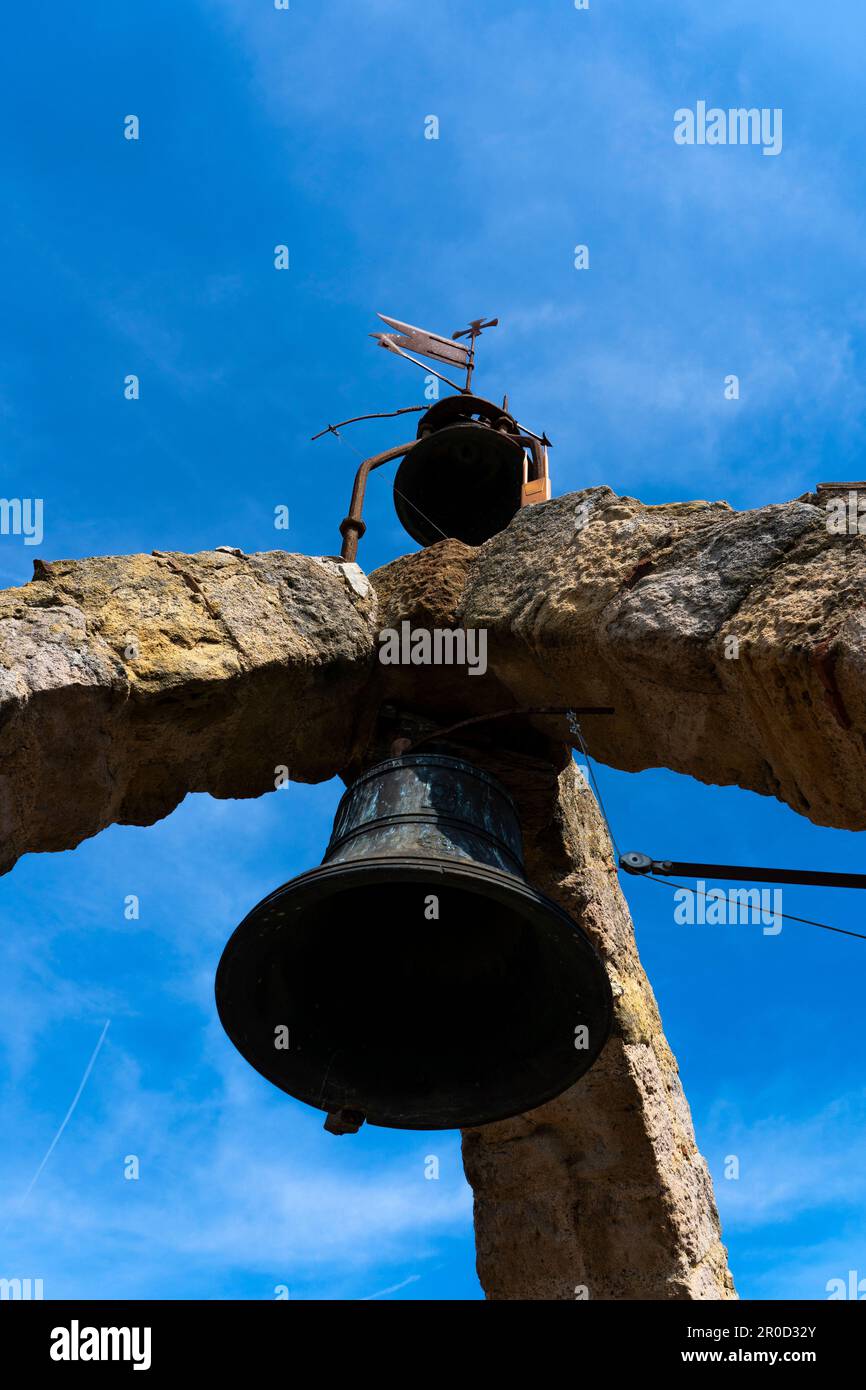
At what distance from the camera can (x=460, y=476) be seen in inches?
155

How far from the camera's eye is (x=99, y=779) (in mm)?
2379

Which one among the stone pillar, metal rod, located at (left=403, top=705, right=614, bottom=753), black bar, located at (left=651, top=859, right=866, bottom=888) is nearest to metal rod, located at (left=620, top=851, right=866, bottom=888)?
black bar, located at (left=651, top=859, right=866, bottom=888)

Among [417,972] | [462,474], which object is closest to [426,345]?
[462,474]

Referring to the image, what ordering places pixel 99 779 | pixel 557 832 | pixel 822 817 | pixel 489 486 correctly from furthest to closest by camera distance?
1. pixel 489 486
2. pixel 557 832
3. pixel 99 779
4. pixel 822 817

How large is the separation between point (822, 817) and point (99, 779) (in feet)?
4.65

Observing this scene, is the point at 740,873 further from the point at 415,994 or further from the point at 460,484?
the point at 460,484

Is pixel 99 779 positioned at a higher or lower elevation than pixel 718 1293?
higher

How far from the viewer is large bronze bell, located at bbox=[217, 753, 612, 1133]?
207 cm

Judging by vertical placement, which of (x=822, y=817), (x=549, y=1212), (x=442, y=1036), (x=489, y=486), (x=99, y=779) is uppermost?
(x=489, y=486)

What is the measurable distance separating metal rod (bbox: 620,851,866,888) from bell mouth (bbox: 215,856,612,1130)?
0.17m
